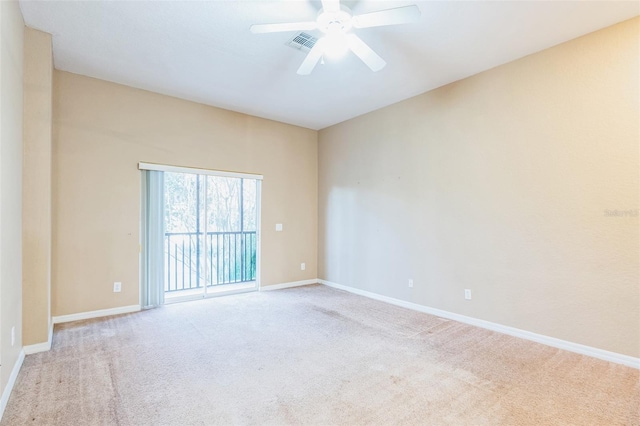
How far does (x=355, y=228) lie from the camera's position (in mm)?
5078

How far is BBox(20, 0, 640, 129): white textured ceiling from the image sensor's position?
8.10ft

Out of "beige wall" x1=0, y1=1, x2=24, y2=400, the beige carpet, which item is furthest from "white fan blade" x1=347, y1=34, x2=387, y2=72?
the beige carpet

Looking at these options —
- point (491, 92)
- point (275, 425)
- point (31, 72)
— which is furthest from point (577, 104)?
point (31, 72)

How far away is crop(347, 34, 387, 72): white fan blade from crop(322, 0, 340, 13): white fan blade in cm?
23

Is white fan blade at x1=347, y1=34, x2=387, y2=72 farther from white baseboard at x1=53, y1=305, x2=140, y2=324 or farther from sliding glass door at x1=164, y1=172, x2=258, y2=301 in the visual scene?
white baseboard at x1=53, y1=305, x2=140, y2=324

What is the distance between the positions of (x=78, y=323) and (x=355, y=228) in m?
3.85

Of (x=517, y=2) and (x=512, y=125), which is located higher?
(x=517, y=2)

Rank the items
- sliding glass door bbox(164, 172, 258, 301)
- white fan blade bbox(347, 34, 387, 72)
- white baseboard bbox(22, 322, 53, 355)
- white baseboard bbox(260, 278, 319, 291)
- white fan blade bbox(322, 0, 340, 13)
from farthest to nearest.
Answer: white baseboard bbox(260, 278, 319, 291) → sliding glass door bbox(164, 172, 258, 301) → white baseboard bbox(22, 322, 53, 355) → white fan blade bbox(347, 34, 387, 72) → white fan blade bbox(322, 0, 340, 13)

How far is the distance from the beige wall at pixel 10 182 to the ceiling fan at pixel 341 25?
5.68 ft

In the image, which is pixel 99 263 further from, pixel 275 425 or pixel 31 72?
pixel 275 425

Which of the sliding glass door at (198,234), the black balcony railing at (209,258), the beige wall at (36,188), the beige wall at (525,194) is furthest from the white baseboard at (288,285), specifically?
the beige wall at (36,188)

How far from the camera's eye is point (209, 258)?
5148mm

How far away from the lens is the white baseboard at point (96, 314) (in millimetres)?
3536

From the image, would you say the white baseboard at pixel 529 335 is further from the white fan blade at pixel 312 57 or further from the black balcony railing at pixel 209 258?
the white fan blade at pixel 312 57
